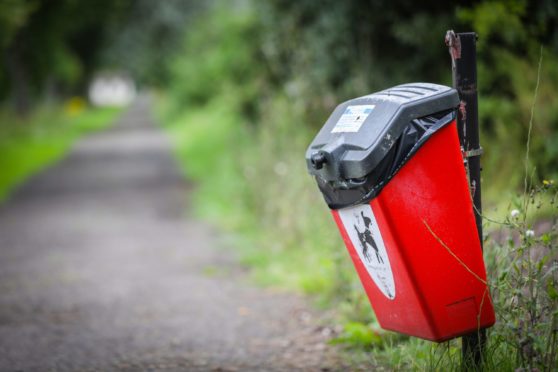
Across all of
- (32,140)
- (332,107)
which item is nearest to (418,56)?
(332,107)

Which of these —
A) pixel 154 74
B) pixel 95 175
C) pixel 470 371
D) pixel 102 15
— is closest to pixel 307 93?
pixel 470 371

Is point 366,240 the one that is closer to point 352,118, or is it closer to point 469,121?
point 352,118

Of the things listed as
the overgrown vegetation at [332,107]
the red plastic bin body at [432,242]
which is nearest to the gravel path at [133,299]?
the overgrown vegetation at [332,107]

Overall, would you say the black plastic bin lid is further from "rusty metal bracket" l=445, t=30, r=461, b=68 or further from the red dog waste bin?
"rusty metal bracket" l=445, t=30, r=461, b=68

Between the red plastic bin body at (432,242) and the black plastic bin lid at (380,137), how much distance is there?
0.17 ft

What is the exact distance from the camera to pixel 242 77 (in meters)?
13.3

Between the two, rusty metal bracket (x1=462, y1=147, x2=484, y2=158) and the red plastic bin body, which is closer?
the red plastic bin body

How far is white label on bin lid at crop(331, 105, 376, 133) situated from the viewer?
3.11 m

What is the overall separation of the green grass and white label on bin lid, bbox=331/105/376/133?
10832mm

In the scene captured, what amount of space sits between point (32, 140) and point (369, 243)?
22977 mm

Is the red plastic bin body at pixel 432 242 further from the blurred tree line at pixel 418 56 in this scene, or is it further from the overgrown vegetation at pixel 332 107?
the blurred tree line at pixel 418 56

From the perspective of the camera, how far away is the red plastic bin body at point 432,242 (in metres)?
3.00

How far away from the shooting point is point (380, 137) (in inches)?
116

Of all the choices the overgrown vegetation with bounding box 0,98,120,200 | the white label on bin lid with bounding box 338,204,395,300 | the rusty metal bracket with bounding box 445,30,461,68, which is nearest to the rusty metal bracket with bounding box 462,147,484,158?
the rusty metal bracket with bounding box 445,30,461,68
